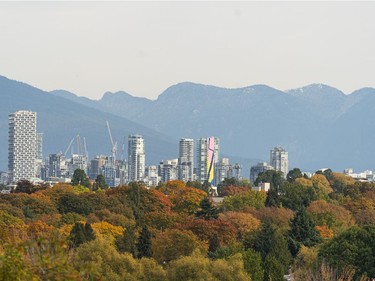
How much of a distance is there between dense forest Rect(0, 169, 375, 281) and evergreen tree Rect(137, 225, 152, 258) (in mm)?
44

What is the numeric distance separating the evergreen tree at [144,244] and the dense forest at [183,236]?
0.04m

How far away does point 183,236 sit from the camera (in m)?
56.3

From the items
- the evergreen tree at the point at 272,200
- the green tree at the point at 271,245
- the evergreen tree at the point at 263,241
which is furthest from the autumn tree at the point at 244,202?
the evergreen tree at the point at 263,241

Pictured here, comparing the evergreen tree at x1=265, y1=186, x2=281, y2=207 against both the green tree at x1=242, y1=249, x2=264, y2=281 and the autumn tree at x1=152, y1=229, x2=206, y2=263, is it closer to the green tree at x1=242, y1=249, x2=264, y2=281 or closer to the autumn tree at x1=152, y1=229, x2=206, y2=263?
the autumn tree at x1=152, y1=229, x2=206, y2=263

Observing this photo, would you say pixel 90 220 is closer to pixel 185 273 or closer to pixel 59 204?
pixel 59 204

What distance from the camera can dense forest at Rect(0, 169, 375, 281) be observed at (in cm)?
2439

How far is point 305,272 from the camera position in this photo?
4472 cm

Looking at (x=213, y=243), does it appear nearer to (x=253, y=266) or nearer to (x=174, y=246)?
(x=174, y=246)

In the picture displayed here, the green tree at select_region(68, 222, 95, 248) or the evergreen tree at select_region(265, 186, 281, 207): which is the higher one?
the evergreen tree at select_region(265, 186, 281, 207)

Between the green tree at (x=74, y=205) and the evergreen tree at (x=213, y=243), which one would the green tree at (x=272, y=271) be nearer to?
the evergreen tree at (x=213, y=243)

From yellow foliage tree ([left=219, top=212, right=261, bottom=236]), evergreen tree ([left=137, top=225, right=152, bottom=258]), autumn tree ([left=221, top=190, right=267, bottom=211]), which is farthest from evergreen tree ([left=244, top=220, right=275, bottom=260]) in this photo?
autumn tree ([left=221, top=190, right=267, bottom=211])

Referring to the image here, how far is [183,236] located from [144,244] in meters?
2.20

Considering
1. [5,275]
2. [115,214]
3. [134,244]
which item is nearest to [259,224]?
[115,214]

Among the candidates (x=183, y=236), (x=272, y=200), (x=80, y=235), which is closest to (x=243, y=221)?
(x=272, y=200)
